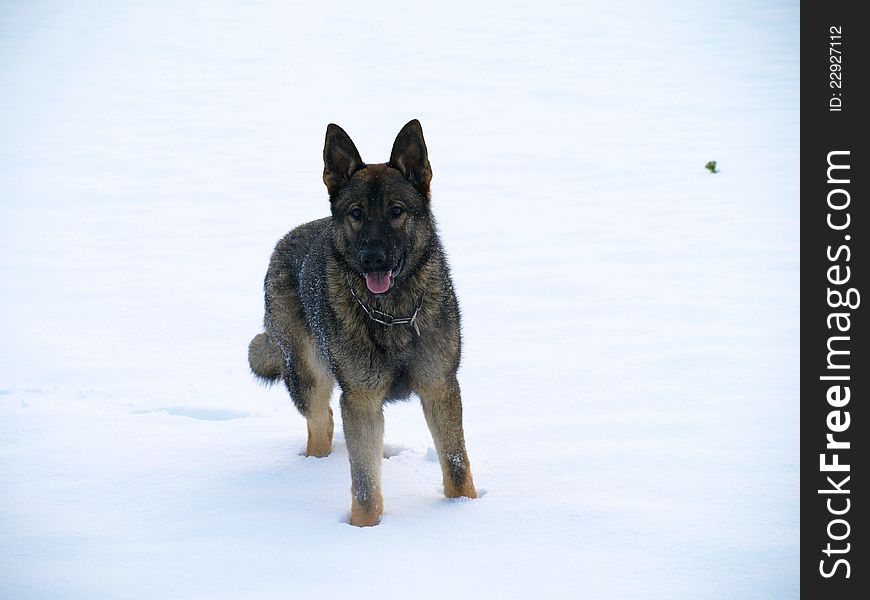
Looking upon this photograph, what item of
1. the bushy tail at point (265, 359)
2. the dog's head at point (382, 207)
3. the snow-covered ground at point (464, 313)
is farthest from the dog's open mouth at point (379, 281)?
the bushy tail at point (265, 359)

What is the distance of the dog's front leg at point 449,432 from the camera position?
393cm

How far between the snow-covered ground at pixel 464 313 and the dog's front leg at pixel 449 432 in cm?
16

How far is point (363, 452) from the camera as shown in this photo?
3791 millimetres

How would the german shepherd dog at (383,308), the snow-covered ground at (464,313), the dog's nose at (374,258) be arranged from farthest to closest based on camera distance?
1. the german shepherd dog at (383,308)
2. the dog's nose at (374,258)
3. the snow-covered ground at (464,313)

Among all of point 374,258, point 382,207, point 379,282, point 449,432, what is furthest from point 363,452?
point 382,207

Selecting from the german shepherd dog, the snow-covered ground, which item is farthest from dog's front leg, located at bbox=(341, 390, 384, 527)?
the snow-covered ground

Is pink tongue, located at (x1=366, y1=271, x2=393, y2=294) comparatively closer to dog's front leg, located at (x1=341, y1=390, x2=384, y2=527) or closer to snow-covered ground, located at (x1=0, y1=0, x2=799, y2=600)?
dog's front leg, located at (x1=341, y1=390, x2=384, y2=527)

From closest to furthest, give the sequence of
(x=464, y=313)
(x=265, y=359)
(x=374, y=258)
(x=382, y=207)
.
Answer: (x=374, y=258) < (x=382, y=207) < (x=265, y=359) < (x=464, y=313)

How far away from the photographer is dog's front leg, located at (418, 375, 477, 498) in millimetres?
3928

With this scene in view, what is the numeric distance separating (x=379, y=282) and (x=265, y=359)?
5.71 ft

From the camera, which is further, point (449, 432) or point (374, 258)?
point (449, 432)

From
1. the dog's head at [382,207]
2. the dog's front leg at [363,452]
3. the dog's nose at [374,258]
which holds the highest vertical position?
the dog's head at [382,207]
